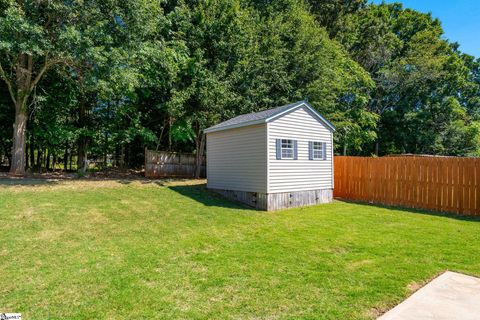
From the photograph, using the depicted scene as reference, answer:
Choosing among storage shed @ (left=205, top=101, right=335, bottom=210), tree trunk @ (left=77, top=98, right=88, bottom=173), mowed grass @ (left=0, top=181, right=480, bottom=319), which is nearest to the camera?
mowed grass @ (left=0, top=181, right=480, bottom=319)

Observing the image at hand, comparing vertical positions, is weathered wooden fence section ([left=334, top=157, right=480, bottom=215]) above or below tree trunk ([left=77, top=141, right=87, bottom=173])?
below

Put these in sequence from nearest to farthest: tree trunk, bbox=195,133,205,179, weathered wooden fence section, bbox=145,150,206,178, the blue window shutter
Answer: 1. the blue window shutter
2. weathered wooden fence section, bbox=145,150,206,178
3. tree trunk, bbox=195,133,205,179

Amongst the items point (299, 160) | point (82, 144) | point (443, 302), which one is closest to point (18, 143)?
point (82, 144)

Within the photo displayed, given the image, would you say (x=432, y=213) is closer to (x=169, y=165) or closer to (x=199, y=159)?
(x=199, y=159)

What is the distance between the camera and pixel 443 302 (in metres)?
3.47

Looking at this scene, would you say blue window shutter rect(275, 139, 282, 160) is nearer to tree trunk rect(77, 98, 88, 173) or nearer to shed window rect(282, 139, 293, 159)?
shed window rect(282, 139, 293, 159)

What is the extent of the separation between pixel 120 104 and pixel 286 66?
1003 cm

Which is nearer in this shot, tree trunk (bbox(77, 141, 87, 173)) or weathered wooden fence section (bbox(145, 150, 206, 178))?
weathered wooden fence section (bbox(145, 150, 206, 178))

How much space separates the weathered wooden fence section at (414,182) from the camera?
9.55m

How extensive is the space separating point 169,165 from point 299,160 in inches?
282

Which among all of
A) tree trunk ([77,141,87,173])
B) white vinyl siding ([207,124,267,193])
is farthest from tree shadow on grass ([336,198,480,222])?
tree trunk ([77,141,87,173])

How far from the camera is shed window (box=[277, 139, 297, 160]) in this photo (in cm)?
997

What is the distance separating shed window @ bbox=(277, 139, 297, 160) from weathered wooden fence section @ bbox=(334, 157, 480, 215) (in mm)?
3527

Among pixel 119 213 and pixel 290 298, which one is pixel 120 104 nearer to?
pixel 119 213
